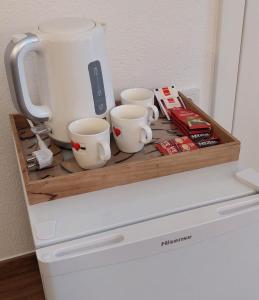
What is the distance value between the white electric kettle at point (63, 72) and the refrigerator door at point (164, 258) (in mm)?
286

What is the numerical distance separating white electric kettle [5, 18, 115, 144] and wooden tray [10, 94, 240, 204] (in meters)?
0.08

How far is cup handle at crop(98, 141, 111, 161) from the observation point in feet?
2.29

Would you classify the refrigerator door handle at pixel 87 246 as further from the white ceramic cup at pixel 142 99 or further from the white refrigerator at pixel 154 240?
the white ceramic cup at pixel 142 99

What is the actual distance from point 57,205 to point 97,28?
351 millimetres

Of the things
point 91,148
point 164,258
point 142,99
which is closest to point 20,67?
point 91,148

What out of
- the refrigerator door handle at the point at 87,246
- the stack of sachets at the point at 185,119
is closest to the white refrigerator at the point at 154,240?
the refrigerator door handle at the point at 87,246

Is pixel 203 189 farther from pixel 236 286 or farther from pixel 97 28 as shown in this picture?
pixel 97 28

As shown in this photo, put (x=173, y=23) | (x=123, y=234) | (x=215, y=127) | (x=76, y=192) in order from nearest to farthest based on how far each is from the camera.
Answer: (x=123, y=234) < (x=76, y=192) < (x=215, y=127) < (x=173, y=23)

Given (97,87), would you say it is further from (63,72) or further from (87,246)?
(87,246)

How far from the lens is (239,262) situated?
0.69m

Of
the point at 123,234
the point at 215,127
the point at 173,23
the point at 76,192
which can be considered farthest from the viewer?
the point at 173,23

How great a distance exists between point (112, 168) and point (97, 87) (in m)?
0.18

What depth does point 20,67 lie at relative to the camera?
2.38 ft

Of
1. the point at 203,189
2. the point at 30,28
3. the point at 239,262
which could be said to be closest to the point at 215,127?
the point at 203,189
